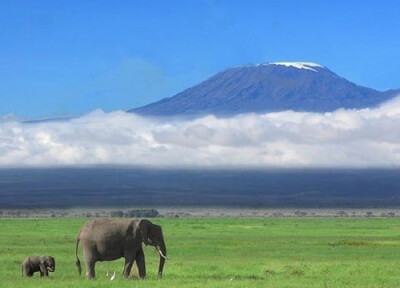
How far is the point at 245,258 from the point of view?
1735 inches

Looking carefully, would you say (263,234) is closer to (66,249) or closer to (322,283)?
(66,249)

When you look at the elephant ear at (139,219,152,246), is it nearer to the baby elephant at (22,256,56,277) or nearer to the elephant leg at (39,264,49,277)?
the baby elephant at (22,256,56,277)

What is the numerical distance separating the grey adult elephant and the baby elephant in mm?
2107

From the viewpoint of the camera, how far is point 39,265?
3253 centimetres

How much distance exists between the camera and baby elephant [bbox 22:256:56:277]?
1276 inches

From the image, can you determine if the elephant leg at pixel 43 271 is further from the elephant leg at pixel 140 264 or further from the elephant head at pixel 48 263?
the elephant leg at pixel 140 264

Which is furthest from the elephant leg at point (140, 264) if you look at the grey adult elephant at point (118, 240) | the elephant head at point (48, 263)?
the elephant head at point (48, 263)

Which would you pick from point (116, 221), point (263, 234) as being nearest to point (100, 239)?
point (116, 221)

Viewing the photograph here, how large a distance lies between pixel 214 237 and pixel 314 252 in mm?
18597

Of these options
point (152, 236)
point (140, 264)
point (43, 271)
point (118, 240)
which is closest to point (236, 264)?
point (152, 236)

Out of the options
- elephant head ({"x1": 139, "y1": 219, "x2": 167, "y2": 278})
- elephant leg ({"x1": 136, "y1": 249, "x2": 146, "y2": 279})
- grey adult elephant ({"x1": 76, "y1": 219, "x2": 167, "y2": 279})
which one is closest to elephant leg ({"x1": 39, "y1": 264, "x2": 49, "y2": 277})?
grey adult elephant ({"x1": 76, "y1": 219, "x2": 167, "y2": 279})

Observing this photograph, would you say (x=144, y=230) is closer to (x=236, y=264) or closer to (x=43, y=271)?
(x=43, y=271)

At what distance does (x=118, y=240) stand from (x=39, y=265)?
366 centimetres

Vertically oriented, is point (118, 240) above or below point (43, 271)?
above
